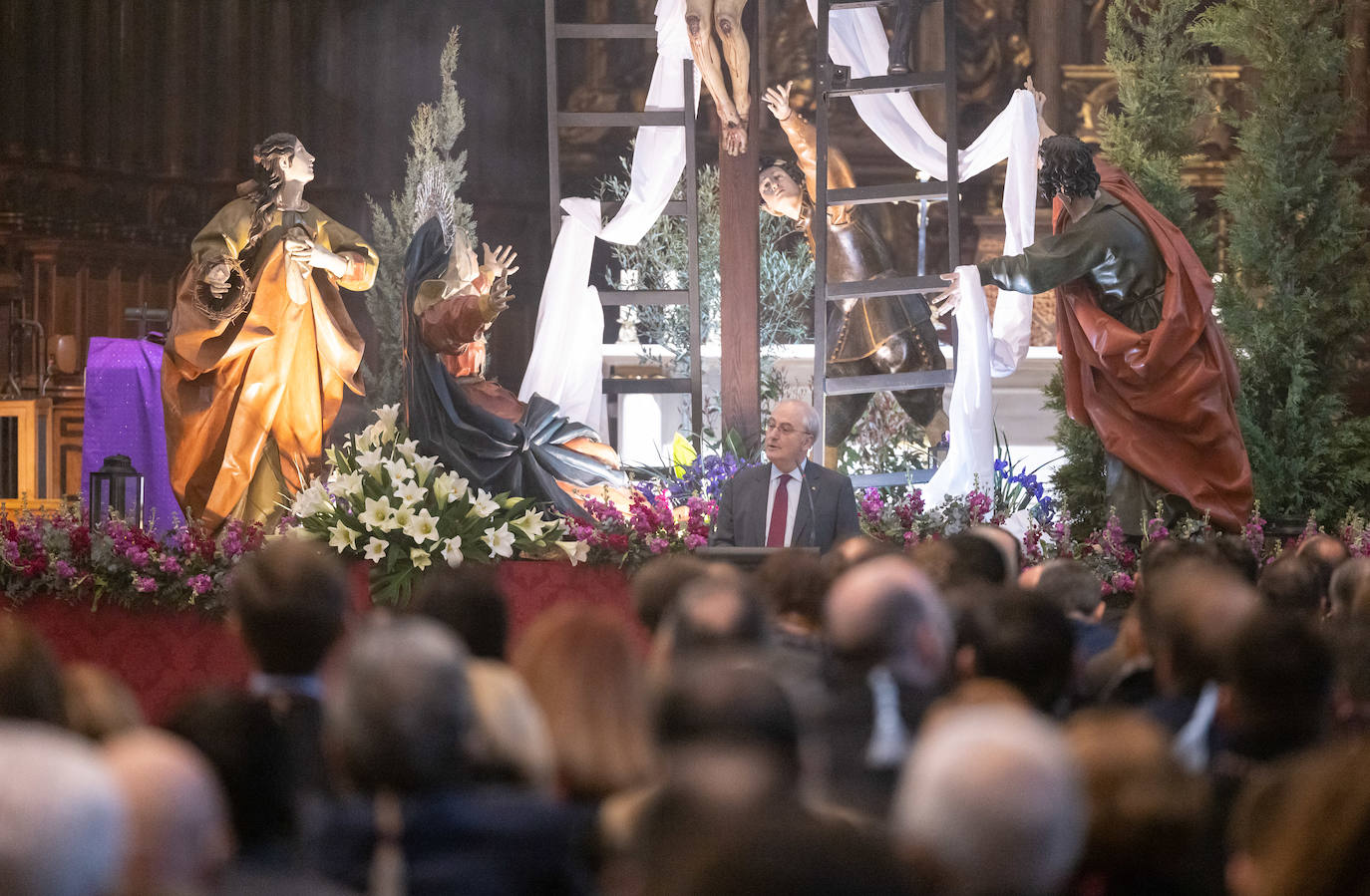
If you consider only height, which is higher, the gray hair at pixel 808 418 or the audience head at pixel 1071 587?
the gray hair at pixel 808 418

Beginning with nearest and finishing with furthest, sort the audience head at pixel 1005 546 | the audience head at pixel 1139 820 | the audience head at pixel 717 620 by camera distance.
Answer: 1. the audience head at pixel 1139 820
2. the audience head at pixel 717 620
3. the audience head at pixel 1005 546

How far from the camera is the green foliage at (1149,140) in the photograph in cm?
815

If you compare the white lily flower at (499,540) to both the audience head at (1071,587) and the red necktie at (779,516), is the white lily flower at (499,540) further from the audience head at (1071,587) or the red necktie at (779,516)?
the audience head at (1071,587)

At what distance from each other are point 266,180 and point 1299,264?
4.94 m

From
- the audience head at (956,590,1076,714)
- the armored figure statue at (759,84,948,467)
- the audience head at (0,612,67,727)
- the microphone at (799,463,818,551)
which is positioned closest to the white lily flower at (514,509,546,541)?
the microphone at (799,463,818,551)

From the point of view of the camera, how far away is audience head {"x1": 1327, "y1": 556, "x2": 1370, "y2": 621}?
12.3 feet

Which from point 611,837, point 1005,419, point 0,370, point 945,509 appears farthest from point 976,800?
Result: point 0,370

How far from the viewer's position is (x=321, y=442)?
8070 millimetres

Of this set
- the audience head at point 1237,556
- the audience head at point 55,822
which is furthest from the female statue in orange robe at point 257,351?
the audience head at point 55,822

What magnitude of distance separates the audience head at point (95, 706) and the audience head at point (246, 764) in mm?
168

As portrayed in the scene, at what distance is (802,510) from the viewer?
6664 mm

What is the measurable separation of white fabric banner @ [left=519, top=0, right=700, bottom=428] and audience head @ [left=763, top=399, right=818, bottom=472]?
202cm

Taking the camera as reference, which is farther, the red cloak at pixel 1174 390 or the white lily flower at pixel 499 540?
the red cloak at pixel 1174 390

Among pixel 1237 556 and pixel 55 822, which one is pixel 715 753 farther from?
pixel 1237 556
